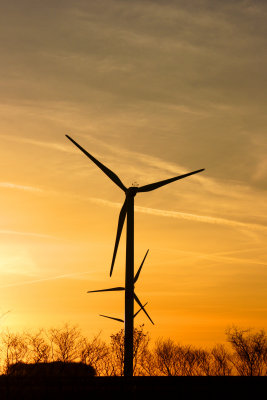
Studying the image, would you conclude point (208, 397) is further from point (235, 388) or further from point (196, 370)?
point (196, 370)

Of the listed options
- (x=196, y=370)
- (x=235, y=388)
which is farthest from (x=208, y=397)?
(x=196, y=370)

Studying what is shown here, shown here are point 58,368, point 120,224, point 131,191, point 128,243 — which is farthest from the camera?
point 58,368

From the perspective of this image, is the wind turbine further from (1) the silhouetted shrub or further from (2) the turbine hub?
(1) the silhouetted shrub

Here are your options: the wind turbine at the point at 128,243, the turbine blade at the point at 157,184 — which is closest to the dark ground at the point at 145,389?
the wind turbine at the point at 128,243

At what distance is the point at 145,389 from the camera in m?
39.7

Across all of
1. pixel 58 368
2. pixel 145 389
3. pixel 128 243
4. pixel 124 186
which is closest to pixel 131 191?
pixel 124 186

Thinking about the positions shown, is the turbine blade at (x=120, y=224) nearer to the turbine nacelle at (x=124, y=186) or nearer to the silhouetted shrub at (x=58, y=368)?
the turbine nacelle at (x=124, y=186)

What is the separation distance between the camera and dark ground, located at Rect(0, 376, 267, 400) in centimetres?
3841

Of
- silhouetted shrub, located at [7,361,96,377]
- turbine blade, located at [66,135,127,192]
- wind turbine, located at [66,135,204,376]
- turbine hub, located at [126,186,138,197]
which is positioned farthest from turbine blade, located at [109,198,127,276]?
silhouetted shrub, located at [7,361,96,377]

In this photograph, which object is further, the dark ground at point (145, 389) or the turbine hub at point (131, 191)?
the turbine hub at point (131, 191)

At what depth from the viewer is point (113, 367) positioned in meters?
112

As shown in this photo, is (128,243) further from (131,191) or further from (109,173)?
(109,173)

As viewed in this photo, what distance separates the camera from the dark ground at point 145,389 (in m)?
38.4

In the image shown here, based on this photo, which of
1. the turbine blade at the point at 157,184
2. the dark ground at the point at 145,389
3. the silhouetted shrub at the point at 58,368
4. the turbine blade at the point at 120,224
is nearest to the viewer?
the dark ground at the point at 145,389
